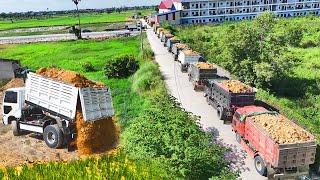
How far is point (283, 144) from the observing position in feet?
57.7

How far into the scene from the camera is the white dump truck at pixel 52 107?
872 inches

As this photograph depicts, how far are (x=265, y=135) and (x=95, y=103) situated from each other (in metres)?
9.65

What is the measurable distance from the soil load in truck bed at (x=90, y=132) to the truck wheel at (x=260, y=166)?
27.0 ft

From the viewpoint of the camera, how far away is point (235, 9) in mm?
97750

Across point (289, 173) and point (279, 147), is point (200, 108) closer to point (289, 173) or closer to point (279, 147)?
point (289, 173)

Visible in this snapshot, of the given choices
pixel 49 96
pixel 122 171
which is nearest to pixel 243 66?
pixel 49 96

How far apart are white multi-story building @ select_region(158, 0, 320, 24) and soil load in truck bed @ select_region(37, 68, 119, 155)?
71.8m

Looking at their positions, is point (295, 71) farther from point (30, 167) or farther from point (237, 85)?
point (30, 167)

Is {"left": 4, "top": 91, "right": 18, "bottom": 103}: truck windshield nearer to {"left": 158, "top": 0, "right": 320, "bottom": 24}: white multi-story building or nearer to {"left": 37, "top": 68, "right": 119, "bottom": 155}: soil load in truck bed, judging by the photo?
{"left": 37, "top": 68, "right": 119, "bottom": 155}: soil load in truck bed

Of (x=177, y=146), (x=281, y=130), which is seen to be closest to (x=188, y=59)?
(x=281, y=130)

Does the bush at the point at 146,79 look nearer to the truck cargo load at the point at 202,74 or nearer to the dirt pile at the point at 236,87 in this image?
the truck cargo load at the point at 202,74

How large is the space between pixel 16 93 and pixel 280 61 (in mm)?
22149

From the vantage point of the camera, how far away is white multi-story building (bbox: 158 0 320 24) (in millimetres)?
94250

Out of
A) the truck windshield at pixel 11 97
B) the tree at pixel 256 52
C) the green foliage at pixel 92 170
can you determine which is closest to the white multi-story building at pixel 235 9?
the tree at pixel 256 52
